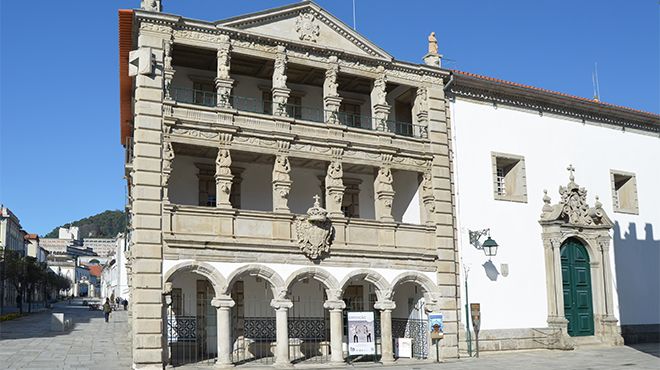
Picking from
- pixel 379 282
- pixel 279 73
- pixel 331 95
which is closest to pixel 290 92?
pixel 331 95

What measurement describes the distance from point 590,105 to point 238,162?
1450cm

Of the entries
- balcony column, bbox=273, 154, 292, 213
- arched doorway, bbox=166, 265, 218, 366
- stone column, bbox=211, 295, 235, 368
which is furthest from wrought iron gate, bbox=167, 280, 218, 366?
balcony column, bbox=273, 154, 292, 213

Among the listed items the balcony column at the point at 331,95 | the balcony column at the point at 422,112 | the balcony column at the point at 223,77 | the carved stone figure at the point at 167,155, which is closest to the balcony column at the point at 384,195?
the balcony column at the point at 422,112

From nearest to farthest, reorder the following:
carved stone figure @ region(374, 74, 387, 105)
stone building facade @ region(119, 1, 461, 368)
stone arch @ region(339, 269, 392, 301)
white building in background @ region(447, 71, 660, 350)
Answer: stone building facade @ region(119, 1, 461, 368) → stone arch @ region(339, 269, 392, 301) → carved stone figure @ region(374, 74, 387, 105) → white building in background @ region(447, 71, 660, 350)

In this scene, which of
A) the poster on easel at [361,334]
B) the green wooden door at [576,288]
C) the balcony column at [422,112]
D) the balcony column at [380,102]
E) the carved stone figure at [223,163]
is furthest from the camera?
the green wooden door at [576,288]

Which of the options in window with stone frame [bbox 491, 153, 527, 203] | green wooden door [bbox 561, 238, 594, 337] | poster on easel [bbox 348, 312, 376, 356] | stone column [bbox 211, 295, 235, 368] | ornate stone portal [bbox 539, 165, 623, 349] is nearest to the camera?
stone column [bbox 211, 295, 235, 368]

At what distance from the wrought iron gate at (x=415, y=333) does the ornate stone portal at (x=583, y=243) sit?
5.13 meters

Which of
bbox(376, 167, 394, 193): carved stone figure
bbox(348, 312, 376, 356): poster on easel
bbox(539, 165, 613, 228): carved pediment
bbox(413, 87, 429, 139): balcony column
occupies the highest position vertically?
bbox(413, 87, 429, 139): balcony column

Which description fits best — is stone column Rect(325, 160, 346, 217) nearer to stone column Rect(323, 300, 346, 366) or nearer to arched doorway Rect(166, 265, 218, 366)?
stone column Rect(323, 300, 346, 366)

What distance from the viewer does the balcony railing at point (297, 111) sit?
22.5m

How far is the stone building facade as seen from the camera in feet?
65.5

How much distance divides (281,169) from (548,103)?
11897mm

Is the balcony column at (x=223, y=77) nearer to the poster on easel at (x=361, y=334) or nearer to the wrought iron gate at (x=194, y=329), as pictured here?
the wrought iron gate at (x=194, y=329)

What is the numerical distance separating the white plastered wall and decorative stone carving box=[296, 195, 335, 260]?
5614mm
